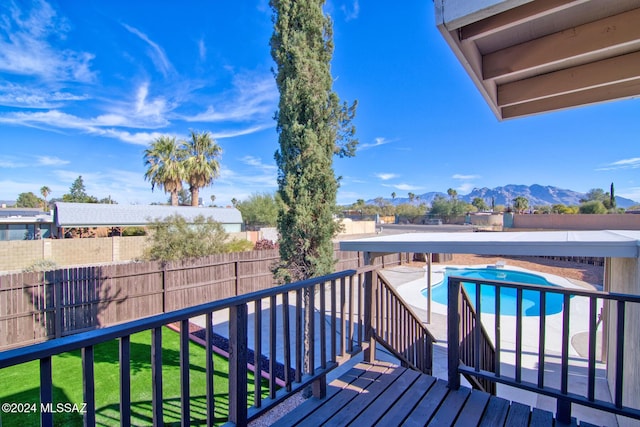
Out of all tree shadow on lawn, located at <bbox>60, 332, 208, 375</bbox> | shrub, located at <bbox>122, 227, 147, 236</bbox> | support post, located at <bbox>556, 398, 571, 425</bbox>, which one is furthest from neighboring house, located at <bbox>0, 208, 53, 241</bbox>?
support post, located at <bbox>556, 398, 571, 425</bbox>

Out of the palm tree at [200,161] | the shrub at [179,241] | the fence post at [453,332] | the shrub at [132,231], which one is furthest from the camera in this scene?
the palm tree at [200,161]

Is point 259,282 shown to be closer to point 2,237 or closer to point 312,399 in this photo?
point 312,399

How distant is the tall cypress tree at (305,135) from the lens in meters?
4.66

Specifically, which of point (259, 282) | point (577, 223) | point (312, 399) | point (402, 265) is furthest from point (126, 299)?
point (577, 223)

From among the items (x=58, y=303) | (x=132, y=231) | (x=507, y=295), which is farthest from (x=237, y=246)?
(x=132, y=231)

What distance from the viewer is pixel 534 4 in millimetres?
1208

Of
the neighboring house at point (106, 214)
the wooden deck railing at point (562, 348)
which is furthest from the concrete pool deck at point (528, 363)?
the neighboring house at point (106, 214)

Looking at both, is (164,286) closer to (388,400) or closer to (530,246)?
(388,400)

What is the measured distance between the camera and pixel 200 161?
20.3 metres

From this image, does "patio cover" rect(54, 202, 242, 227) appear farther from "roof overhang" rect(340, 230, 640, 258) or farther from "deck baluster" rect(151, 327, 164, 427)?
"deck baluster" rect(151, 327, 164, 427)

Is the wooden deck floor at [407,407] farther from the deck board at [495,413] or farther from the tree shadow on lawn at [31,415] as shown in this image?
the tree shadow on lawn at [31,415]

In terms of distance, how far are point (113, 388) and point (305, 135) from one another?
4.47 m

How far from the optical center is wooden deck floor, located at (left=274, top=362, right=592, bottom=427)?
186 centimetres

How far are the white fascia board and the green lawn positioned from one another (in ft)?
13.7
